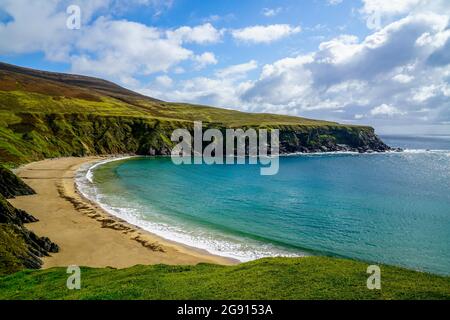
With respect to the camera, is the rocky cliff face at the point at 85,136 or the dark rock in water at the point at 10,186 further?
the rocky cliff face at the point at 85,136

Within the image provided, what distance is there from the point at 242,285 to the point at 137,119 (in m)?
160

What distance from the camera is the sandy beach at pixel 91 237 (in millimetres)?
43581

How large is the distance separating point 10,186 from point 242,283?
64469 millimetres

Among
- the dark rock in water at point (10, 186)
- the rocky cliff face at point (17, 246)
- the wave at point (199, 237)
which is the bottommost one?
the wave at point (199, 237)

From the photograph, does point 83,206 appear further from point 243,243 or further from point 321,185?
point 321,185

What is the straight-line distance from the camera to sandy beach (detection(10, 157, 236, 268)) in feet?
143

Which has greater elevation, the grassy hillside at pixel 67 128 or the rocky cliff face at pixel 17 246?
the grassy hillside at pixel 67 128

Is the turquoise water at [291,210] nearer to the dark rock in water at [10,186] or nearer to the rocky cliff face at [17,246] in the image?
the dark rock in water at [10,186]

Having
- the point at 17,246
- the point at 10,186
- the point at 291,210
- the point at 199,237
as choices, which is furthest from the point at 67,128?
the point at 17,246

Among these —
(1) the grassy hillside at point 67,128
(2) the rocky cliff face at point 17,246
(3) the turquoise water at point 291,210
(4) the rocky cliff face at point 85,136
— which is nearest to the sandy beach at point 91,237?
(2) the rocky cliff face at point 17,246

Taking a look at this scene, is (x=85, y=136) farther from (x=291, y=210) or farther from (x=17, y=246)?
(x=17, y=246)

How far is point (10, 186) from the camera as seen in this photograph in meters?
72.6

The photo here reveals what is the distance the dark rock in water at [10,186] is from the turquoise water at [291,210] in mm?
13312

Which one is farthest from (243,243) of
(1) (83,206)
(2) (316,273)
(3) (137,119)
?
(3) (137,119)
